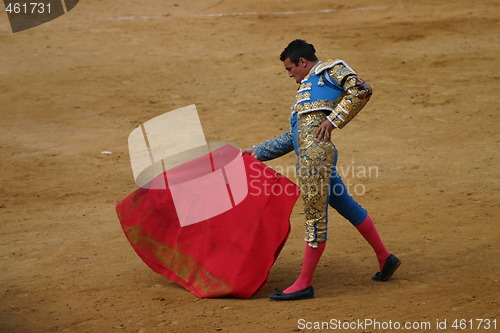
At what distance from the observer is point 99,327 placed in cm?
475

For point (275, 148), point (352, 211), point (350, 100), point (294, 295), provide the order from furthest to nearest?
point (275, 148) → point (352, 211) → point (294, 295) → point (350, 100)

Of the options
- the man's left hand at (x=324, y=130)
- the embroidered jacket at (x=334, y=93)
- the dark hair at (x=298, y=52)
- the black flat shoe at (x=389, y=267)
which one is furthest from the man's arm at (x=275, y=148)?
the black flat shoe at (x=389, y=267)

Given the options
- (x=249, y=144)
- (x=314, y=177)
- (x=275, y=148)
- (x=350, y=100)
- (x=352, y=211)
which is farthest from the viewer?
(x=249, y=144)

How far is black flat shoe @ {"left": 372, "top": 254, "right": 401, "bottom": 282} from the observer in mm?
5176

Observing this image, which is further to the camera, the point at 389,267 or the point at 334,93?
the point at 389,267

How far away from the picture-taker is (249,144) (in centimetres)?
875

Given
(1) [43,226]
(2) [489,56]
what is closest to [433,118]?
(2) [489,56]

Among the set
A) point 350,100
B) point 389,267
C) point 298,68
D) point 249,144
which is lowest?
point 249,144

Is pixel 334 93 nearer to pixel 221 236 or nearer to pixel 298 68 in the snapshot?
pixel 298 68

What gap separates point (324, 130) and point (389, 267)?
1.02 m

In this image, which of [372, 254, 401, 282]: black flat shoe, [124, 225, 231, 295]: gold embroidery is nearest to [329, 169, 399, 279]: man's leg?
[372, 254, 401, 282]: black flat shoe

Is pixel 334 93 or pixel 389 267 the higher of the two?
pixel 334 93

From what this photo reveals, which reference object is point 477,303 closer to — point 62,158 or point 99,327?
point 99,327

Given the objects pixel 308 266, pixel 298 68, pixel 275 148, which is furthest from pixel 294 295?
pixel 298 68
